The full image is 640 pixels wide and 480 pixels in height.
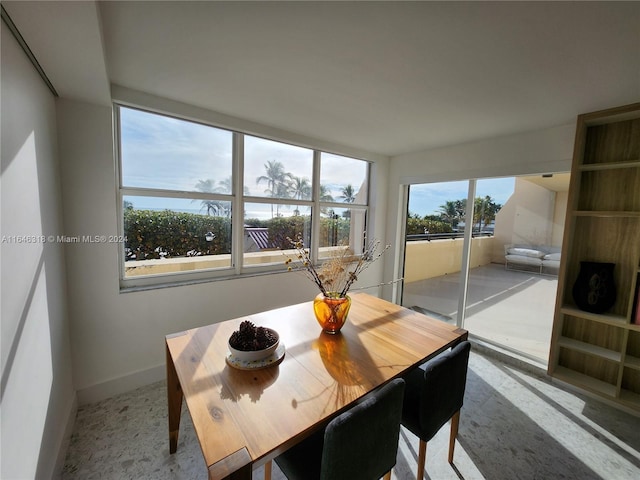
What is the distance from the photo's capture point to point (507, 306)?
3053 millimetres

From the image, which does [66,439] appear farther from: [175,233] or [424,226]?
[424,226]

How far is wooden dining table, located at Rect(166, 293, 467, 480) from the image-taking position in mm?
860

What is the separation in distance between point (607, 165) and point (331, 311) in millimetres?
2525

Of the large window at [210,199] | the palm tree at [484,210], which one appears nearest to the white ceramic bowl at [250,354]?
the large window at [210,199]

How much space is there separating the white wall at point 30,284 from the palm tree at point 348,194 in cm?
287

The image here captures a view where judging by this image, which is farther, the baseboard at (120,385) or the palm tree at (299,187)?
the palm tree at (299,187)

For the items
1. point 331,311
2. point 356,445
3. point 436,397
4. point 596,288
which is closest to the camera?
point 356,445

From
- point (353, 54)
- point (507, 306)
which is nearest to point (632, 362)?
point (507, 306)

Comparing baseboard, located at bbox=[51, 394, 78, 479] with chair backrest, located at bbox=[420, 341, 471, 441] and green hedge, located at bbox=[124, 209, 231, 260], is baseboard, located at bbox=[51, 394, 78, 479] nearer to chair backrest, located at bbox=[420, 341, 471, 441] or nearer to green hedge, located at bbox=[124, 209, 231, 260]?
green hedge, located at bbox=[124, 209, 231, 260]

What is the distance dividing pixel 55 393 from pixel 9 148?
1.39 metres

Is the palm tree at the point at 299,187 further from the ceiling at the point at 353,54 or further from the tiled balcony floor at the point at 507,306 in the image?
the tiled balcony floor at the point at 507,306

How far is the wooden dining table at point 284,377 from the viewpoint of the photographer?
0.86 metres

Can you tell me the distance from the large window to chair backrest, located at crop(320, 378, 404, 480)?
6.68 feet

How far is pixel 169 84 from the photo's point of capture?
1.89 m
